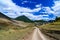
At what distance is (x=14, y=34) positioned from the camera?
27.7m

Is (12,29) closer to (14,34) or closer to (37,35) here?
(14,34)

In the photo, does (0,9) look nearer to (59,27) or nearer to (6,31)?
(6,31)

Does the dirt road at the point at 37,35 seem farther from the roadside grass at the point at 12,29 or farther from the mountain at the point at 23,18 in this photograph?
the mountain at the point at 23,18

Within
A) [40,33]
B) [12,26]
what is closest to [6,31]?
[12,26]

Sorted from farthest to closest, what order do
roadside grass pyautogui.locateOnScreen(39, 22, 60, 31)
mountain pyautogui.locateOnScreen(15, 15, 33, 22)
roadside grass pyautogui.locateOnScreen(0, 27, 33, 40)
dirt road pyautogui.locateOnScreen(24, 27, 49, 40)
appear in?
dirt road pyautogui.locateOnScreen(24, 27, 49, 40), roadside grass pyautogui.locateOnScreen(39, 22, 60, 31), roadside grass pyautogui.locateOnScreen(0, 27, 33, 40), mountain pyautogui.locateOnScreen(15, 15, 33, 22)

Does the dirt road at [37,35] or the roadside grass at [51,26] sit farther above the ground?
the roadside grass at [51,26]

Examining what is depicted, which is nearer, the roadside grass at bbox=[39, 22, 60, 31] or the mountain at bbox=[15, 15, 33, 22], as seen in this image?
the mountain at bbox=[15, 15, 33, 22]

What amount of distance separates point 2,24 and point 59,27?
2634 mm

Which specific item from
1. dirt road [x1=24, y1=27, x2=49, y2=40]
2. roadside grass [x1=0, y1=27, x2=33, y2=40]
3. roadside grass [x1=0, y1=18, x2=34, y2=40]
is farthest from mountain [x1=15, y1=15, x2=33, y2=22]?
dirt road [x1=24, y1=27, x2=49, y2=40]

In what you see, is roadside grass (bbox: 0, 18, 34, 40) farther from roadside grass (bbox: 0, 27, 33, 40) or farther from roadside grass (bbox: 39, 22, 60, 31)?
roadside grass (bbox: 39, 22, 60, 31)

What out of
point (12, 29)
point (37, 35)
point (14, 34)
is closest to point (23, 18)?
point (12, 29)

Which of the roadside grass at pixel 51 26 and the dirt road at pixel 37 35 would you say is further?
the dirt road at pixel 37 35

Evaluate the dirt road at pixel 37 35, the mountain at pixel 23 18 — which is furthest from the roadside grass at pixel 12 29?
the dirt road at pixel 37 35

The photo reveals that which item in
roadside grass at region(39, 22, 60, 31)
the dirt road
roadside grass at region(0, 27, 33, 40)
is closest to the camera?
roadside grass at region(0, 27, 33, 40)
